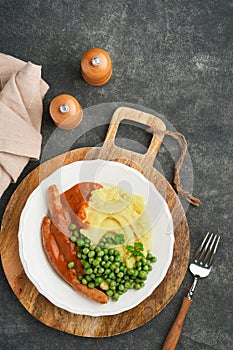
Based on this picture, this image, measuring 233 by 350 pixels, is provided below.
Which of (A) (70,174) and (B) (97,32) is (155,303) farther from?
(B) (97,32)

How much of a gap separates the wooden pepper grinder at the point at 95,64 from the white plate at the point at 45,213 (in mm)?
425

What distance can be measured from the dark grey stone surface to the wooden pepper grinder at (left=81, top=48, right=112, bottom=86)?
157mm

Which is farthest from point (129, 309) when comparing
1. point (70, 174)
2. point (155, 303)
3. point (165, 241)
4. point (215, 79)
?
point (215, 79)

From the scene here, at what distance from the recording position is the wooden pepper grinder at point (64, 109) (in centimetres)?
236

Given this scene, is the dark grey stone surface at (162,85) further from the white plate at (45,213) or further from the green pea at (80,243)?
the green pea at (80,243)

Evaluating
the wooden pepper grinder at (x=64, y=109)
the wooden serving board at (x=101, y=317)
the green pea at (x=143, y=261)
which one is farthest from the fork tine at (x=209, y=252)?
the wooden pepper grinder at (x=64, y=109)

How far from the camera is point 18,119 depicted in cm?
236

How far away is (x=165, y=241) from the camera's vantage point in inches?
92.9

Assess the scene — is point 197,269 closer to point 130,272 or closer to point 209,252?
point 209,252

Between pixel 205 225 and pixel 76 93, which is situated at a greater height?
pixel 76 93

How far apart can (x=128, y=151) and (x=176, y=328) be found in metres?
Answer: 0.90

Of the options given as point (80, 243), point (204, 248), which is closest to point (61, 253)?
point (80, 243)

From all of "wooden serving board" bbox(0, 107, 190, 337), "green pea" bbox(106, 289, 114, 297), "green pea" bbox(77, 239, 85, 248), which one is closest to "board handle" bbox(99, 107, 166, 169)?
"wooden serving board" bbox(0, 107, 190, 337)

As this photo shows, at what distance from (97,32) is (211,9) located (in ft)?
2.00
